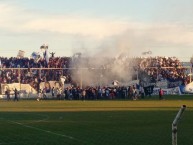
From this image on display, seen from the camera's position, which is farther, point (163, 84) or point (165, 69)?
point (165, 69)

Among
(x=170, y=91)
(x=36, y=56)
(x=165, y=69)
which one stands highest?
(x=36, y=56)

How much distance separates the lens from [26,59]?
83938 millimetres

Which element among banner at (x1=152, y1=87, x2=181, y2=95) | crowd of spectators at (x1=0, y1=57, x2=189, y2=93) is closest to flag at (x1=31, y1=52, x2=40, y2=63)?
crowd of spectators at (x1=0, y1=57, x2=189, y2=93)

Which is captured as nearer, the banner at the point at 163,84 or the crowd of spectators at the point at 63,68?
the banner at the point at 163,84

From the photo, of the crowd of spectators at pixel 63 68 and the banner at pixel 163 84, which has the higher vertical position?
the crowd of spectators at pixel 63 68

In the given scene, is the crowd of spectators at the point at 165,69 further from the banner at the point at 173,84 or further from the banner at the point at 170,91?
the banner at the point at 170,91

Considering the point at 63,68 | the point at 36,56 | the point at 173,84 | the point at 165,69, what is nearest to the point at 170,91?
the point at 173,84

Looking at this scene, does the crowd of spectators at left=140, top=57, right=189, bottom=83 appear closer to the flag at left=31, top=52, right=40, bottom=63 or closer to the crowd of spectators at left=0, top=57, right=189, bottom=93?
the crowd of spectators at left=0, top=57, right=189, bottom=93

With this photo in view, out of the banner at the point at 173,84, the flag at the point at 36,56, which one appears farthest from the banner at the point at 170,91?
the flag at the point at 36,56

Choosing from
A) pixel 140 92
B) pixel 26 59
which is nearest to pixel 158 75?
pixel 140 92

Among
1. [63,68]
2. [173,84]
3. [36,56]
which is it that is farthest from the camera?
[36,56]

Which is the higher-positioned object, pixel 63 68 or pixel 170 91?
pixel 63 68

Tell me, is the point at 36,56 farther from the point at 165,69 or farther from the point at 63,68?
the point at 165,69

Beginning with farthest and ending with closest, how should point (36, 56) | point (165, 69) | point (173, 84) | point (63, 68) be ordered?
point (36, 56) → point (165, 69) → point (63, 68) → point (173, 84)
